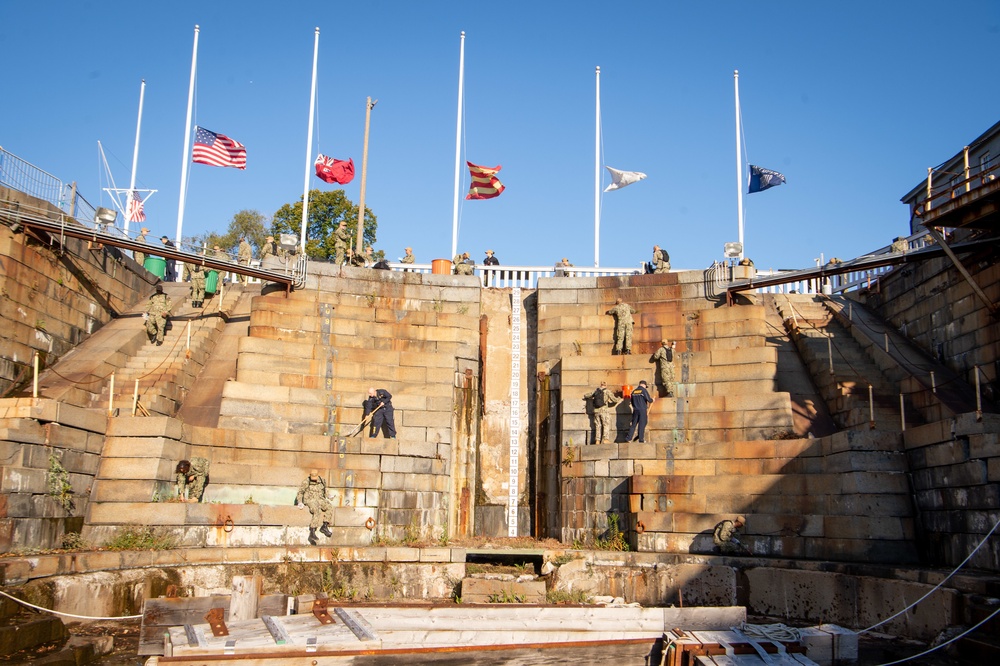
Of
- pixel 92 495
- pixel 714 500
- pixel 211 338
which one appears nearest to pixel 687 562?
pixel 714 500

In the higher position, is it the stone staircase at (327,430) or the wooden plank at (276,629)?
the stone staircase at (327,430)

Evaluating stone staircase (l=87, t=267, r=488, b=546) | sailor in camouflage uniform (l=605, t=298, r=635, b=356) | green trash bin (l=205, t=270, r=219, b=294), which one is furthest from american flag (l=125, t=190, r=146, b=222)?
sailor in camouflage uniform (l=605, t=298, r=635, b=356)

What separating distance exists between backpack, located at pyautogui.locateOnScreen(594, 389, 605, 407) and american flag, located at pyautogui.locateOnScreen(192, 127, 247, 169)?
13.7 meters

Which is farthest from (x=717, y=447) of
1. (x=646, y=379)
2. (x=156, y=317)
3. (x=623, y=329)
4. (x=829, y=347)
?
(x=156, y=317)

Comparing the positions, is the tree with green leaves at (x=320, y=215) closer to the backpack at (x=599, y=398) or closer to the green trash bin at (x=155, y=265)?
the green trash bin at (x=155, y=265)

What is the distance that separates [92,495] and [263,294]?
7.45 m

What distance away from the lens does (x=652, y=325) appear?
936 inches

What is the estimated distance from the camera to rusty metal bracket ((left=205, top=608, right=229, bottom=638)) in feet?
36.8

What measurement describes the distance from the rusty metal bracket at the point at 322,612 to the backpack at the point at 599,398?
10.3m

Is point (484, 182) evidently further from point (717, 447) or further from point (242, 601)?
point (242, 601)

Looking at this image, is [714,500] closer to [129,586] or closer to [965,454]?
[965,454]

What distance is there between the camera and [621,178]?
97.0ft

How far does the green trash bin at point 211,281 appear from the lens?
25422mm

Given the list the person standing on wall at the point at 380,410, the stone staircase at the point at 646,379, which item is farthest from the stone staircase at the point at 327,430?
the stone staircase at the point at 646,379
